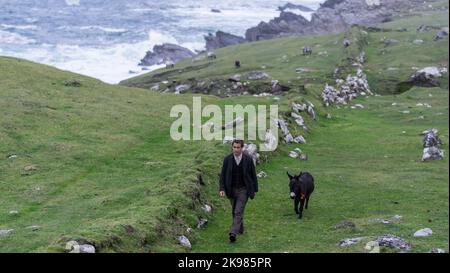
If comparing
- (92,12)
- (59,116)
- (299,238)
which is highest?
(92,12)

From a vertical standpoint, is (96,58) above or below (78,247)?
above

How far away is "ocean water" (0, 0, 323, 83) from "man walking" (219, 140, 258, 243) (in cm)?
9185

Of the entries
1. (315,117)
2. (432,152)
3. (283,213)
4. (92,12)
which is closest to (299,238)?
(283,213)

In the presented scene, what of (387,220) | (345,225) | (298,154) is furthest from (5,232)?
(298,154)

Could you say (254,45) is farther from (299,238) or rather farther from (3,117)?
(299,238)

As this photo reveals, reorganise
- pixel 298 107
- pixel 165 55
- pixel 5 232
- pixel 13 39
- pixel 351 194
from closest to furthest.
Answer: pixel 5 232
pixel 351 194
pixel 298 107
pixel 165 55
pixel 13 39

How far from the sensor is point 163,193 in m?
22.0

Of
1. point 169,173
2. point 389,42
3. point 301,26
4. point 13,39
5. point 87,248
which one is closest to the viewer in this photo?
point 87,248

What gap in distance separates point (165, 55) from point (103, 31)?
131ft

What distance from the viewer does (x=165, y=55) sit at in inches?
4956

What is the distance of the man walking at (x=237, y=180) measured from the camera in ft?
60.6

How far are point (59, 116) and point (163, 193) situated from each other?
1648cm

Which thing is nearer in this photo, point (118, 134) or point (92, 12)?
point (118, 134)

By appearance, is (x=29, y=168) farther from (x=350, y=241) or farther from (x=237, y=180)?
(x=350, y=241)
